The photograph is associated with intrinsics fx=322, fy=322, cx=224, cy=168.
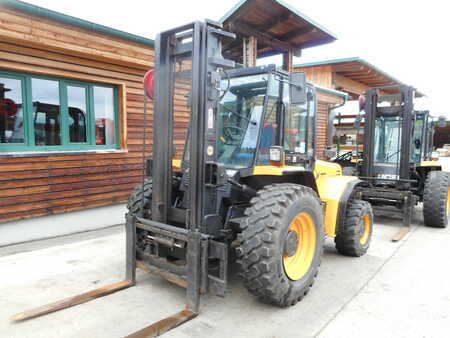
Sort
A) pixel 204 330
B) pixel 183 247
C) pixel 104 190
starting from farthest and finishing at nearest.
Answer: pixel 104 190 → pixel 183 247 → pixel 204 330

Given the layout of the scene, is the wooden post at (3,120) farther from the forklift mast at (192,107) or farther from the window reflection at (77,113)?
the forklift mast at (192,107)

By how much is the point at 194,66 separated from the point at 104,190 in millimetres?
4131

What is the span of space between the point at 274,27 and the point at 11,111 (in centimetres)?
623

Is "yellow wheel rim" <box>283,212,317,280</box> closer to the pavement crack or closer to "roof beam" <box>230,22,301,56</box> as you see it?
the pavement crack

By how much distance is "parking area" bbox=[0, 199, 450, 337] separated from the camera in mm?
2809

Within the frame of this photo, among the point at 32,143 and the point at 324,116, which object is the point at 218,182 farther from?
the point at 324,116

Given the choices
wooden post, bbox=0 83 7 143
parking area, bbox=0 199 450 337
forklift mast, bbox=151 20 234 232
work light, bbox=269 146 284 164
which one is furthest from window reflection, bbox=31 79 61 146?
work light, bbox=269 146 284 164

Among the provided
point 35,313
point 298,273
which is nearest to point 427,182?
point 298,273

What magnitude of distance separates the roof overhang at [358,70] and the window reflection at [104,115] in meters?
9.56

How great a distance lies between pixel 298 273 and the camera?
10.9 feet

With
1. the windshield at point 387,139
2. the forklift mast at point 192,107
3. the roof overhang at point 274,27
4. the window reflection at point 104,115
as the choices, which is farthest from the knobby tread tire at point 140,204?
the windshield at point 387,139

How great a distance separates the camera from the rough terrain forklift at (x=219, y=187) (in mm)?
2908

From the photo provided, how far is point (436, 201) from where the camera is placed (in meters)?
6.26

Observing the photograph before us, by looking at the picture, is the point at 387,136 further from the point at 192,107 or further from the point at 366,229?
the point at 192,107
